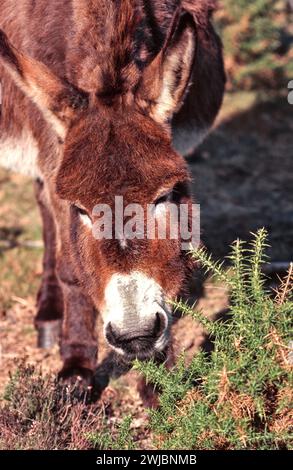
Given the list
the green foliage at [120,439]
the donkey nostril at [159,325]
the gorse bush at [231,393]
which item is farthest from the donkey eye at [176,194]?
the green foliage at [120,439]

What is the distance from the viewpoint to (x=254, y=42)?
9.70 metres

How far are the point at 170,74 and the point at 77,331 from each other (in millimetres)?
1641

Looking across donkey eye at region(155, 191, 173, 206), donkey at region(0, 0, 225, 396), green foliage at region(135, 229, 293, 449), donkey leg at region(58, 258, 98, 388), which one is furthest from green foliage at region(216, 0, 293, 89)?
green foliage at region(135, 229, 293, 449)

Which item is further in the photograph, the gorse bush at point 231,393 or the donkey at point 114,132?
the donkey at point 114,132

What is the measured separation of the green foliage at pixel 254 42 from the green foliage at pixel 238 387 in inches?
264

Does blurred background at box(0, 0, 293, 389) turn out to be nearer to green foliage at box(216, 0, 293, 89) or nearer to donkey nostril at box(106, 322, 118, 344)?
green foliage at box(216, 0, 293, 89)

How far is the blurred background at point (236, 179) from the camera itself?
5.73 metres

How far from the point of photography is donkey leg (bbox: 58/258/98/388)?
15.1 feet

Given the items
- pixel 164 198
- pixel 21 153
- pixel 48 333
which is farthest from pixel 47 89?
pixel 48 333

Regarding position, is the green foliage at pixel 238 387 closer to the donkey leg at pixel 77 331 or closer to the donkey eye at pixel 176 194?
the donkey eye at pixel 176 194

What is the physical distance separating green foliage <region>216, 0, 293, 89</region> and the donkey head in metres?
6.15

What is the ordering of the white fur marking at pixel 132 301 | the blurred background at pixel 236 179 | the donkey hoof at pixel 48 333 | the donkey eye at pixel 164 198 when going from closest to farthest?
the white fur marking at pixel 132 301 → the donkey eye at pixel 164 198 → the donkey hoof at pixel 48 333 → the blurred background at pixel 236 179

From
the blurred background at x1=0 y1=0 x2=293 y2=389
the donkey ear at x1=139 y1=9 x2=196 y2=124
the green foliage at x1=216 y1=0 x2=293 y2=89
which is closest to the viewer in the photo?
the donkey ear at x1=139 y1=9 x2=196 y2=124

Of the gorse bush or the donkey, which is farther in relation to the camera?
the donkey
